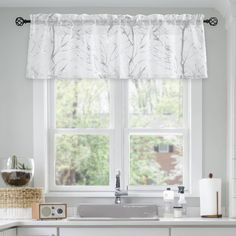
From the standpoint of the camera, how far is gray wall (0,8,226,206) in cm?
520

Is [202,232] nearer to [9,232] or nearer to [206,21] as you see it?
[9,232]

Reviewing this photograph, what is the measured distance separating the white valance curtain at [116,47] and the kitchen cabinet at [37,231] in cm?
129

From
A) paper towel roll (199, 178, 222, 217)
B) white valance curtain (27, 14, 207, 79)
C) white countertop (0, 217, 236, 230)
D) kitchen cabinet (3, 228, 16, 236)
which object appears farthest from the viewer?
white valance curtain (27, 14, 207, 79)

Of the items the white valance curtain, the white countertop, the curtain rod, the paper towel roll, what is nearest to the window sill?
the paper towel roll

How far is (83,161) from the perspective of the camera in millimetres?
5320

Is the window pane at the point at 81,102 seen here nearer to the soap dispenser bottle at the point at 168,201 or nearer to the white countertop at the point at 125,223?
the soap dispenser bottle at the point at 168,201

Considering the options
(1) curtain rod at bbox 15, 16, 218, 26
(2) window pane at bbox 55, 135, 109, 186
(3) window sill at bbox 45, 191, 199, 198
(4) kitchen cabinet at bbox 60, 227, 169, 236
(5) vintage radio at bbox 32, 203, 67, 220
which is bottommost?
(4) kitchen cabinet at bbox 60, 227, 169, 236

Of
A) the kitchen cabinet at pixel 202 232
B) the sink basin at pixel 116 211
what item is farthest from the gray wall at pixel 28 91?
the kitchen cabinet at pixel 202 232

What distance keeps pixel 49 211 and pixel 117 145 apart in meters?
0.87

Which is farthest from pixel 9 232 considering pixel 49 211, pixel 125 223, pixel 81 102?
pixel 81 102

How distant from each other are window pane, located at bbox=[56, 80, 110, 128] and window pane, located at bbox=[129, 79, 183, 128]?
240mm

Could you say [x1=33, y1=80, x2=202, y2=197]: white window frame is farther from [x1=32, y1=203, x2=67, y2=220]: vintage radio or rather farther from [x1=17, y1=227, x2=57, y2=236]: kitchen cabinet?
[x1=17, y1=227, x2=57, y2=236]: kitchen cabinet

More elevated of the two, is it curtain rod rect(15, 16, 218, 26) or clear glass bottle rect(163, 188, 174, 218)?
curtain rod rect(15, 16, 218, 26)

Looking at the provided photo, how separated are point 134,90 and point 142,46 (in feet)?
1.31
